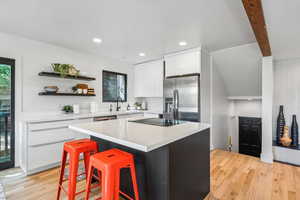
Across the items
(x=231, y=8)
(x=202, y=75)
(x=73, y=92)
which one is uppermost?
(x=231, y=8)

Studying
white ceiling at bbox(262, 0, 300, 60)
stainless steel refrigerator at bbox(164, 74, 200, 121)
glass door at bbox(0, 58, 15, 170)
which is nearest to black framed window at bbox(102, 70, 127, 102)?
stainless steel refrigerator at bbox(164, 74, 200, 121)

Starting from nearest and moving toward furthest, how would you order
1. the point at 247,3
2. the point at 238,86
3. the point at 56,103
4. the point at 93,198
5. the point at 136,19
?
1. the point at 247,3
2. the point at 93,198
3. the point at 136,19
4. the point at 56,103
5. the point at 238,86

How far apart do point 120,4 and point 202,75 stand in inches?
91.5

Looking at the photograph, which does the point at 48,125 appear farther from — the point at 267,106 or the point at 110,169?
the point at 267,106

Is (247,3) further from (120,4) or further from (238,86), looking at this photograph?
(238,86)

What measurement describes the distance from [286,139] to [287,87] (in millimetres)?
1242

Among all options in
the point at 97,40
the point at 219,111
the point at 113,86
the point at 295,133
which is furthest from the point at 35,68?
the point at 295,133

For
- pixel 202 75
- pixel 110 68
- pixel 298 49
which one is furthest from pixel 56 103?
pixel 298 49

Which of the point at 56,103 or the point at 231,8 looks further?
the point at 56,103

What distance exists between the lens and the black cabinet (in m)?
4.48

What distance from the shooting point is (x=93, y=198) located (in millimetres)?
1982

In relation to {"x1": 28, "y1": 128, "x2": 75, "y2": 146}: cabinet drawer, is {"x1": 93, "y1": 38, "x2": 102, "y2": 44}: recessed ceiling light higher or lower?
higher

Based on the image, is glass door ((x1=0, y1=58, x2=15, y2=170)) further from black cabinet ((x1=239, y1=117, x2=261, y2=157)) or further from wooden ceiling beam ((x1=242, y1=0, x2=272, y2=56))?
black cabinet ((x1=239, y1=117, x2=261, y2=157))

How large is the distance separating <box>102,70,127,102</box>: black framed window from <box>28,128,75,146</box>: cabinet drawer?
1525mm
